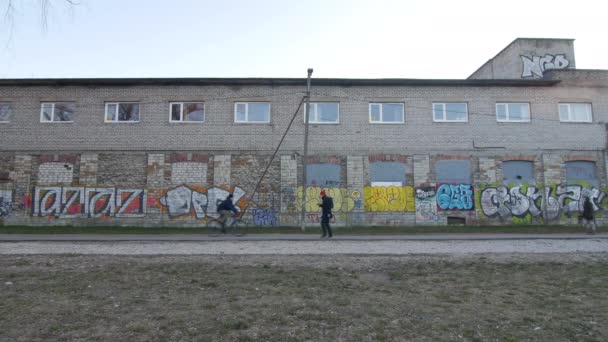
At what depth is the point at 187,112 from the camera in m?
20.8

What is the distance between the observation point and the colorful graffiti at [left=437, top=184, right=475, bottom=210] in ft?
66.2

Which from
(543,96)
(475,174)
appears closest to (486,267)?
(475,174)

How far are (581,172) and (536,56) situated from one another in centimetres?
919

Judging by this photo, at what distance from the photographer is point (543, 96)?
69.8ft

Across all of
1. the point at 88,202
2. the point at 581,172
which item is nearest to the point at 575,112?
the point at 581,172

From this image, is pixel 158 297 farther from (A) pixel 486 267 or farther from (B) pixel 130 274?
(A) pixel 486 267

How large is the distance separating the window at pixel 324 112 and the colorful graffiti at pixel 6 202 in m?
15.1

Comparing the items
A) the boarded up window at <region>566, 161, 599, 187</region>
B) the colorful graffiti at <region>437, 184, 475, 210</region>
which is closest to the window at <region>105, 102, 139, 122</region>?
the colorful graffiti at <region>437, 184, 475, 210</region>

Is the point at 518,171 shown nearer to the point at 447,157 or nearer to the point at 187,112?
the point at 447,157

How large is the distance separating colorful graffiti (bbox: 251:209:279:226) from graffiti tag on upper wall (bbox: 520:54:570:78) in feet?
60.1

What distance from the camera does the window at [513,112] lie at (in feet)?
69.4

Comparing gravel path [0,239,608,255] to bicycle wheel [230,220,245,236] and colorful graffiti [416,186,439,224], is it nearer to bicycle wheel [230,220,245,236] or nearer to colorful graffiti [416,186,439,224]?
bicycle wheel [230,220,245,236]

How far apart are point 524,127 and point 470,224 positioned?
585cm

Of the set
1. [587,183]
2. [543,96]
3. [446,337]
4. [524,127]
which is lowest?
[446,337]
